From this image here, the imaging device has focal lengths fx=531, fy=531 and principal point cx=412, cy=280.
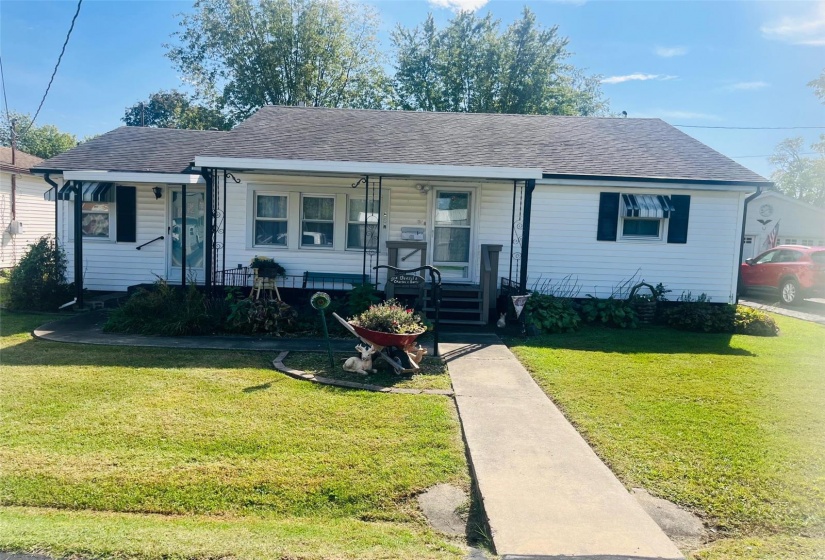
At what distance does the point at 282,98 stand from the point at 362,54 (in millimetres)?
5101

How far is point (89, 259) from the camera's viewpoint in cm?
1207

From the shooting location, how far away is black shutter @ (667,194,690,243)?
11031 mm

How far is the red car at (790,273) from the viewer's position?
14.2m

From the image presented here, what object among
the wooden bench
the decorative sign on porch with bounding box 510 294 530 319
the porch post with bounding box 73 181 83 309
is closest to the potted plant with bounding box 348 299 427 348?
the decorative sign on porch with bounding box 510 294 530 319

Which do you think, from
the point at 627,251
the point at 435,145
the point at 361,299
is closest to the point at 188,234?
the point at 361,299

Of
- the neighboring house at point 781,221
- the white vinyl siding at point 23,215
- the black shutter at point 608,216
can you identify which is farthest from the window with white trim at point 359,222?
the neighboring house at point 781,221

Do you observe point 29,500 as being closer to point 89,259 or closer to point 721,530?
point 721,530

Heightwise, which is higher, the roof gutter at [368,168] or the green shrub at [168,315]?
the roof gutter at [368,168]

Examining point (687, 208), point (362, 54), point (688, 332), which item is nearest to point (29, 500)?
point (688, 332)

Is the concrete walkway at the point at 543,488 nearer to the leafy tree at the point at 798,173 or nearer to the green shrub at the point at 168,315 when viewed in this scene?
the green shrub at the point at 168,315

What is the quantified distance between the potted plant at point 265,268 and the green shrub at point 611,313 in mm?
6066

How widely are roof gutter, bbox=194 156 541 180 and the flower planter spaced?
3733mm

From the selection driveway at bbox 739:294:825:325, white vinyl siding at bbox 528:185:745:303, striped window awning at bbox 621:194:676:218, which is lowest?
driveway at bbox 739:294:825:325

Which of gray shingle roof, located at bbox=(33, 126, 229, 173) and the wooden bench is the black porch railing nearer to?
the wooden bench
